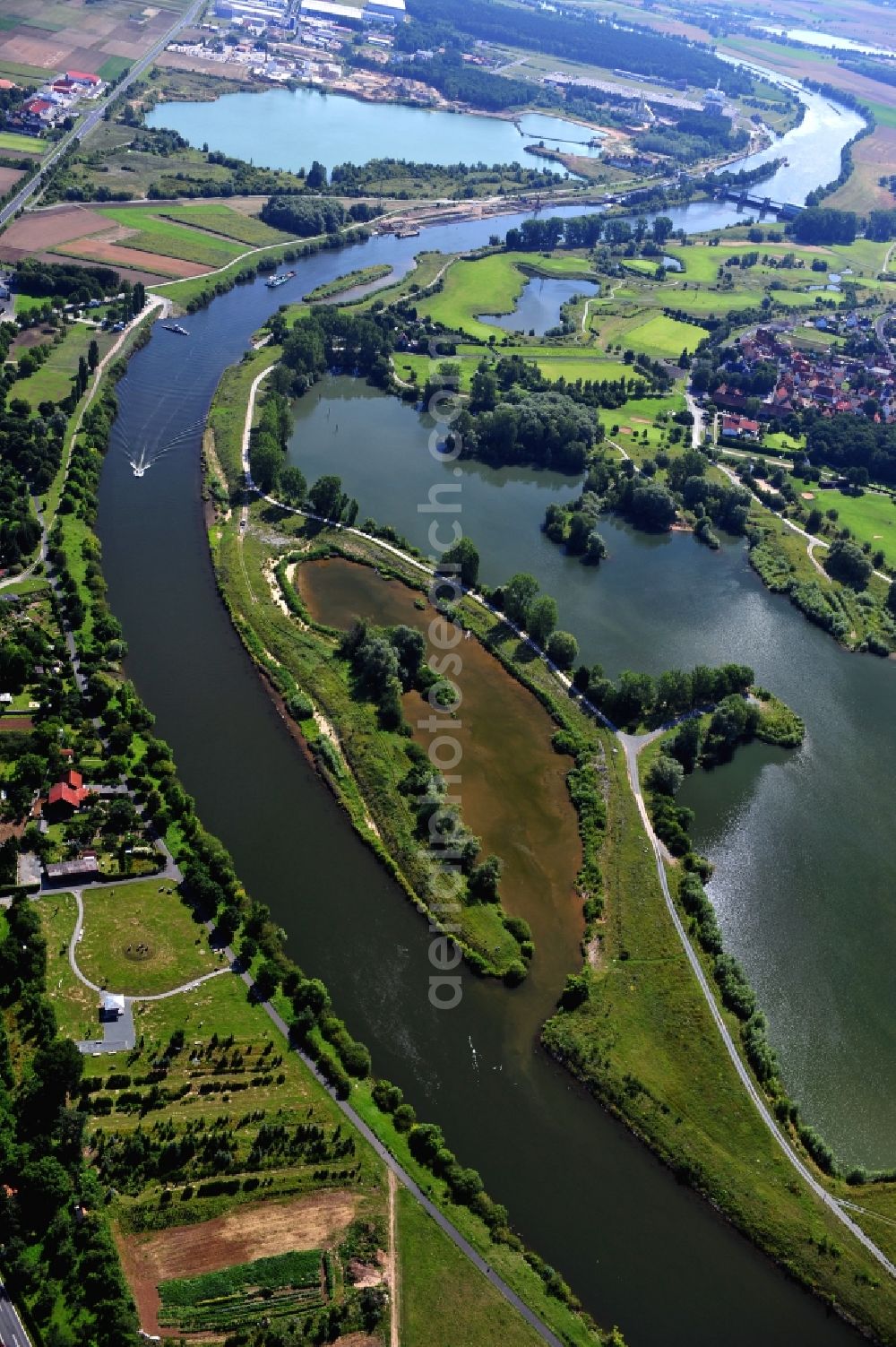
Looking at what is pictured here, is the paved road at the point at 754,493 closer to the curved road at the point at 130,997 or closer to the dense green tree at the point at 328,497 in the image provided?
the dense green tree at the point at 328,497

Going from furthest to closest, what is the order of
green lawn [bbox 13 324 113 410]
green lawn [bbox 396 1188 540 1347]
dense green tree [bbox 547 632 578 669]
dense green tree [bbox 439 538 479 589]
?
1. green lawn [bbox 13 324 113 410]
2. dense green tree [bbox 439 538 479 589]
3. dense green tree [bbox 547 632 578 669]
4. green lawn [bbox 396 1188 540 1347]

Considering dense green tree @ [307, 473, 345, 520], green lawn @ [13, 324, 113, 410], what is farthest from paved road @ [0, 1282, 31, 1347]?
green lawn @ [13, 324, 113, 410]

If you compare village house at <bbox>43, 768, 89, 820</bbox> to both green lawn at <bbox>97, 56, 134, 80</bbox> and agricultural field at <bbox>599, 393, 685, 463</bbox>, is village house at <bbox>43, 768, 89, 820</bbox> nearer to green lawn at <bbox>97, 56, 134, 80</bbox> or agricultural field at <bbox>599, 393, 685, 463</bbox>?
agricultural field at <bbox>599, 393, 685, 463</bbox>

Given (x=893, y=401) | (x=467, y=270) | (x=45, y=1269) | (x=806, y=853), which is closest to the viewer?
(x=45, y=1269)

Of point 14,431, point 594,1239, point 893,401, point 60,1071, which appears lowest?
point 594,1239

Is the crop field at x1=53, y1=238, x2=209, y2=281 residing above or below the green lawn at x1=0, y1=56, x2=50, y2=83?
below

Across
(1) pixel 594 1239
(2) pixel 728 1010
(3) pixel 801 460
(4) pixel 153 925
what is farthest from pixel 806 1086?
(3) pixel 801 460

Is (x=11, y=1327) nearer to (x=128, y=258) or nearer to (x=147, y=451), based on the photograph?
(x=147, y=451)

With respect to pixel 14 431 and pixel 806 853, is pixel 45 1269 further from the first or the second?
pixel 14 431

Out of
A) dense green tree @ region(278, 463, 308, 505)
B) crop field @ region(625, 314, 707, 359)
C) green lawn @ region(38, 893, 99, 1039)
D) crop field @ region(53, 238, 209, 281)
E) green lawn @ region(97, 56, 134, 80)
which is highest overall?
green lawn @ region(97, 56, 134, 80)
